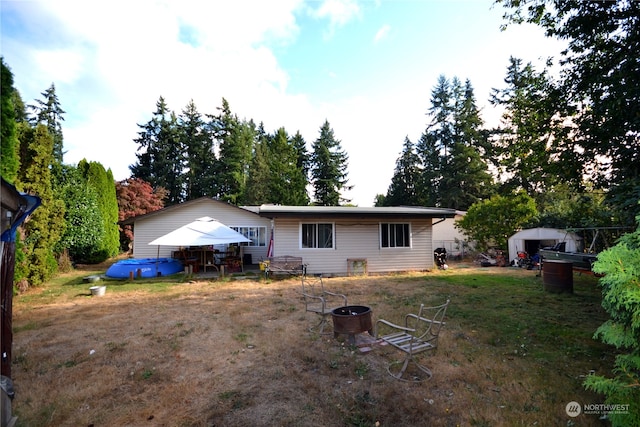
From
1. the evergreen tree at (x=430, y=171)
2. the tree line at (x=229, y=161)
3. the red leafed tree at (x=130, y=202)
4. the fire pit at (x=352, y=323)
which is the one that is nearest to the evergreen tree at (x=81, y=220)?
the red leafed tree at (x=130, y=202)

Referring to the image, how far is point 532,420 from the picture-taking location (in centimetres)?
284

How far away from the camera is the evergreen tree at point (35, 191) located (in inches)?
352

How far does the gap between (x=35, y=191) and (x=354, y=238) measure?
1155 cm

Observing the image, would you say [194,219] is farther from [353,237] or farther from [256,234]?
[353,237]

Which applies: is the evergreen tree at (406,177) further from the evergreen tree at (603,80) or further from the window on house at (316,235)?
the evergreen tree at (603,80)

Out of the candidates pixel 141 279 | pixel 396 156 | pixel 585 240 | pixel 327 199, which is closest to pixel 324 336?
pixel 141 279

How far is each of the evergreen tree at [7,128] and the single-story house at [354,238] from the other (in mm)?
7295

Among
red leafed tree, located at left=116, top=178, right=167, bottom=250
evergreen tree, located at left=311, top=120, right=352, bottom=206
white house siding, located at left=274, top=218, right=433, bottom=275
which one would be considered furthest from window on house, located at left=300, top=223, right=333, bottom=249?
evergreen tree, located at left=311, top=120, right=352, bottom=206

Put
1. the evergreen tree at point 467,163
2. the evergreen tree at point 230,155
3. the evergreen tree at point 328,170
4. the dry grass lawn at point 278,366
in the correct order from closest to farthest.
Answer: the dry grass lawn at point 278,366
the evergreen tree at point 467,163
the evergreen tree at point 230,155
the evergreen tree at point 328,170

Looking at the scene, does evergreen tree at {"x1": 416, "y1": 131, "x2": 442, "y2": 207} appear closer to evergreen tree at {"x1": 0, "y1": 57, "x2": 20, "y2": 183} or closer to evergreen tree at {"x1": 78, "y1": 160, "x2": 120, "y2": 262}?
evergreen tree at {"x1": 78, "y1": 160, "x2": 120, "y2": 262}

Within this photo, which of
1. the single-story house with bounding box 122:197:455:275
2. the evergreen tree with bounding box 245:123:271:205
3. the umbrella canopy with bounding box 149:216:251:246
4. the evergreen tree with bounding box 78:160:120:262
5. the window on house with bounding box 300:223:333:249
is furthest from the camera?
the evergreen tree with bounding box 245:123:271:205

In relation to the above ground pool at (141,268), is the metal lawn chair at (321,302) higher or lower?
lower

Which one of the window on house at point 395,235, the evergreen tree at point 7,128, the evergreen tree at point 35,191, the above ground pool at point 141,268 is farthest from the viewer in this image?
the window on house at point 395,235

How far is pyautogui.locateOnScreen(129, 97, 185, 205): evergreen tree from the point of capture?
1287 inches
